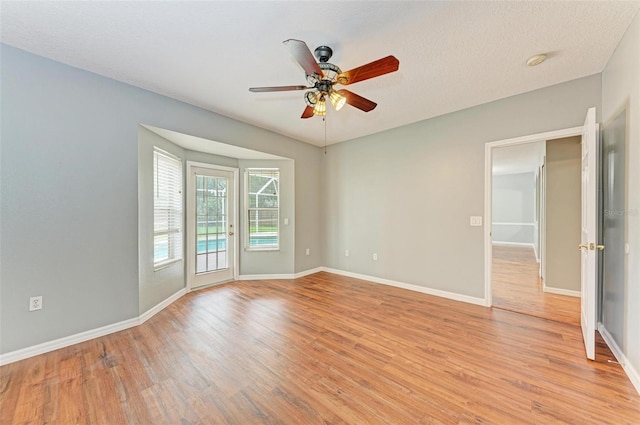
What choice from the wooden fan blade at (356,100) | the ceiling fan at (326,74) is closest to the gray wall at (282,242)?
the ceiling fan at (326,74)

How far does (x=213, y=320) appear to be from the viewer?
9.70 feet

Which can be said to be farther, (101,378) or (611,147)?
(611,147)

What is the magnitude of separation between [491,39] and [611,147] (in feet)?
5.44

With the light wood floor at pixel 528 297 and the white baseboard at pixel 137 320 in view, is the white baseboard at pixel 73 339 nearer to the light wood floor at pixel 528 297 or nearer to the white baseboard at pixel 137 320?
the white baseboard at pixel 137 320

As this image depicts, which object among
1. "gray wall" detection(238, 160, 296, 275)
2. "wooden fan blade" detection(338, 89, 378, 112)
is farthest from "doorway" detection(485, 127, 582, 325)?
"gray wall" detection(238, 160, 296, 275)

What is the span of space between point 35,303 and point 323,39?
3524 millimetres

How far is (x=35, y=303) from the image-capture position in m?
2.26

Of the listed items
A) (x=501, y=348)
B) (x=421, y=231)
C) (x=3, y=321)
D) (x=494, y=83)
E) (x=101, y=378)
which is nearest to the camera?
(x=101, y=378)

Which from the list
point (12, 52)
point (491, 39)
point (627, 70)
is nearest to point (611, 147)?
point (627, 70)

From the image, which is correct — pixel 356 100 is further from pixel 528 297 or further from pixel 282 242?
pixel 528 297

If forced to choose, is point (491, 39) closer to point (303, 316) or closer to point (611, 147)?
point (611, 147)

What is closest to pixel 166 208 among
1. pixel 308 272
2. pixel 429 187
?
pixel 308 272

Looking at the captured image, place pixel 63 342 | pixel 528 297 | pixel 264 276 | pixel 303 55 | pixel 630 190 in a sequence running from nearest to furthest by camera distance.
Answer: pixel 303 55 < pixel 630 190 < pixel 63 342 < pixel 528 297 < pixel 264 276

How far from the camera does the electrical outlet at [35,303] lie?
2.24 m
